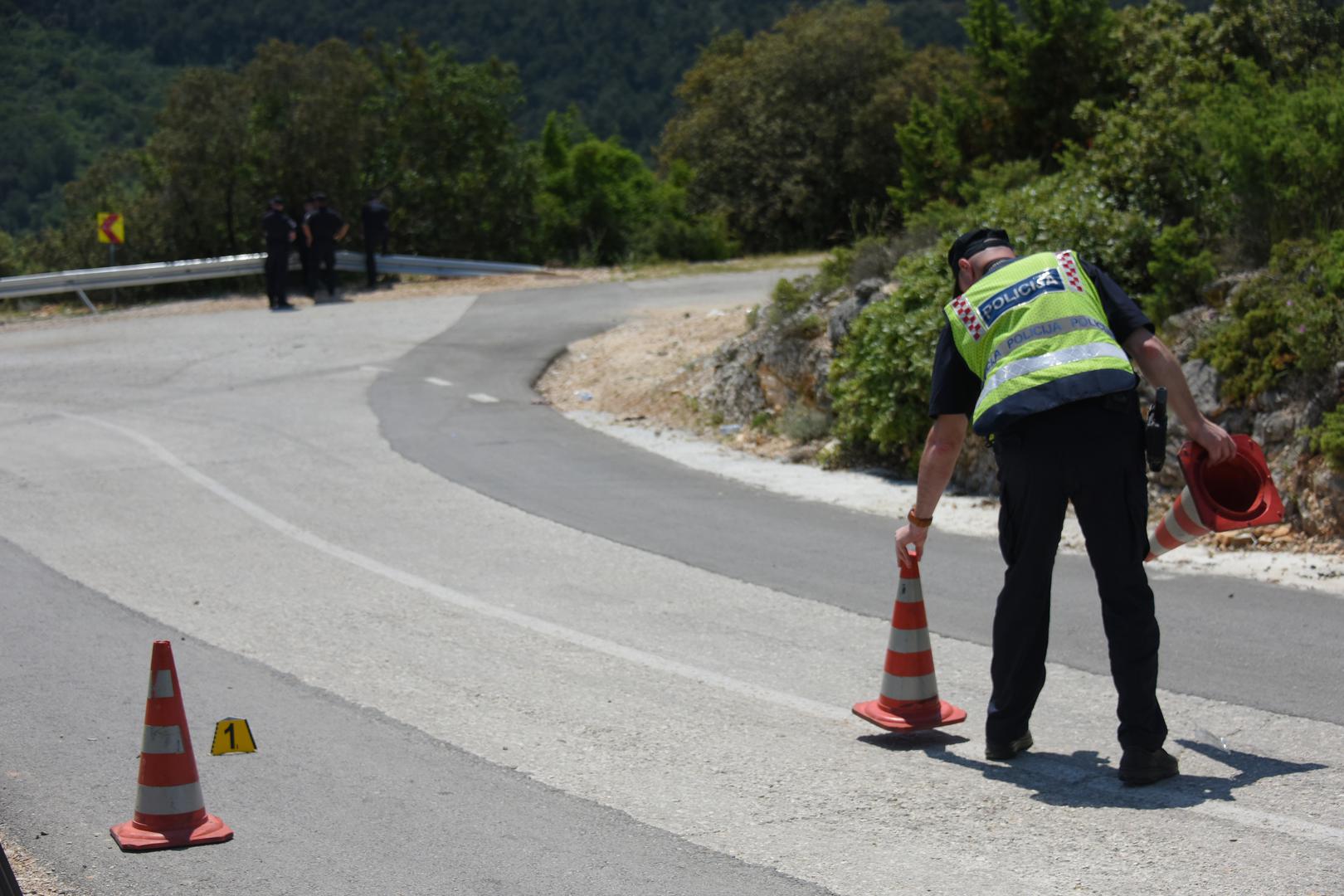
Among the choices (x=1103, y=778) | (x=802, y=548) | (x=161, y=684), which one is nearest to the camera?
(x=161, y=684)

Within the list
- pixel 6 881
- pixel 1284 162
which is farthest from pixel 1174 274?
pixel 6 881

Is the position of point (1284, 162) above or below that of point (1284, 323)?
above

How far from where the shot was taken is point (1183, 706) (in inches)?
250

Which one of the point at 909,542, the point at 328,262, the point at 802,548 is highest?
the point at 328,262

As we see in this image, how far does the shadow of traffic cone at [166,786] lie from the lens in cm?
512

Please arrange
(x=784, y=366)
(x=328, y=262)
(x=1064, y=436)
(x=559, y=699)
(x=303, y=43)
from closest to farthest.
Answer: (x=1064, y=436)
(x=559, y=699)
(x=784, y=366)
(x=328, y=262)
(x=303, y=43)

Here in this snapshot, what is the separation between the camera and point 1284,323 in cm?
1043

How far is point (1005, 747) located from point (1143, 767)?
0.55m

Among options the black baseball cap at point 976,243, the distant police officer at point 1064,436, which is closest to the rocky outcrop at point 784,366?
the black baseball cap at point 976,243

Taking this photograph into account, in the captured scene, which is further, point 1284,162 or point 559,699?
point 1284,162

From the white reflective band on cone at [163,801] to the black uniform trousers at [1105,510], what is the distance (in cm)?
307

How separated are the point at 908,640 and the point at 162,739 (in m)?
2.87

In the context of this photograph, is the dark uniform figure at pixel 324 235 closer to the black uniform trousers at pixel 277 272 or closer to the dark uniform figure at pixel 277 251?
the dark uniform figure at pixel 277 251

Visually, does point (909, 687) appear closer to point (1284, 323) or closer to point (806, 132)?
point (1284, 323)
